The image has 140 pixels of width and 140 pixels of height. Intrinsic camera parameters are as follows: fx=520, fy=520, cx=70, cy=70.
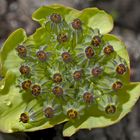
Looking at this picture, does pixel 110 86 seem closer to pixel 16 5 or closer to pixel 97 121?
pixel 97 121

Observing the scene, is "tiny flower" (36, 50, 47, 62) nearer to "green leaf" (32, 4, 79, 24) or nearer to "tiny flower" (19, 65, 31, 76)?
"tiny flower" (19, 65, 31, 76)

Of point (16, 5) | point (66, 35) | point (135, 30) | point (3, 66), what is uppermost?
point (66, 35)

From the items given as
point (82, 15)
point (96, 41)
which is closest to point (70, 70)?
point (96, 41)

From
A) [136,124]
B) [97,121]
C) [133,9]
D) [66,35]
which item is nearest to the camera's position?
[66,35]

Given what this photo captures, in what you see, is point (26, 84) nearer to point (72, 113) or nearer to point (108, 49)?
point (72, 113)

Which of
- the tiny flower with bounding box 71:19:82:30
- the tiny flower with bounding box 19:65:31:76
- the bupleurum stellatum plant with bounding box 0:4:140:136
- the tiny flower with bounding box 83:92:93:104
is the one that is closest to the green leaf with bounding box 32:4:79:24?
the bupleurum stellatum plant with bounding box 0:4:140:136

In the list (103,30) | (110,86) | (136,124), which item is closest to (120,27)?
(136,124)

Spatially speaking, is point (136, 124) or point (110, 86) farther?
point (136, 124)
